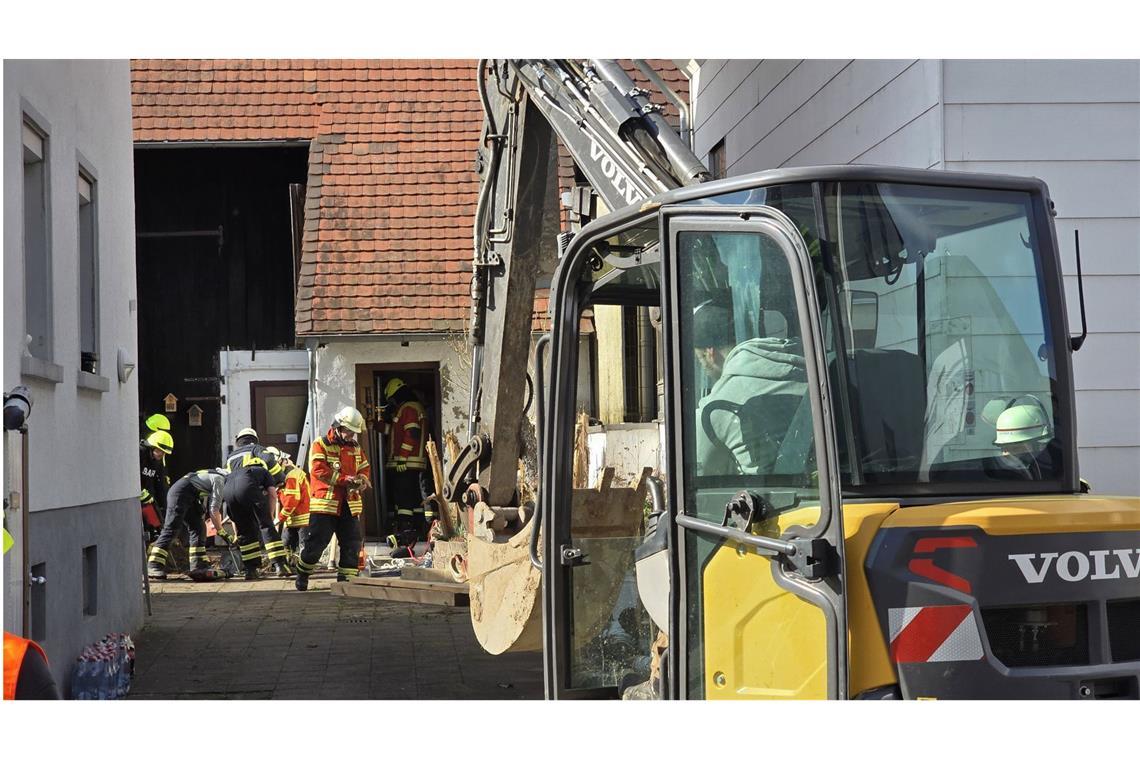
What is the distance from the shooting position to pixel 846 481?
4074mm

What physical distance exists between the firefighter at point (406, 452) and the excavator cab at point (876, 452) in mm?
14859

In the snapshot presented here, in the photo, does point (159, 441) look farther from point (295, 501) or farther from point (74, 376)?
point (74, 376)

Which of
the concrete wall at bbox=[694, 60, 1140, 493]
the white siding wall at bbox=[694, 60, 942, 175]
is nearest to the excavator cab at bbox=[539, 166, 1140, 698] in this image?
the concrete wall at bbox=[694, 60, 1140, 493]

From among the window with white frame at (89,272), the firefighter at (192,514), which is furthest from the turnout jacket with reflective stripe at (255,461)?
the window with white frame at (89,272)

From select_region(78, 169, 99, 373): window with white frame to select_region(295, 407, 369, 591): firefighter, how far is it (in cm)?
472

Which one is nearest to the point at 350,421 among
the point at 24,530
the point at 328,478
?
the point at 328,478

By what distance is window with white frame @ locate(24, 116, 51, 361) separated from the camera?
27.2ft

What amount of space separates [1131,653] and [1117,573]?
0.96 ft

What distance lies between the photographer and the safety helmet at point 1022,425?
438 cm

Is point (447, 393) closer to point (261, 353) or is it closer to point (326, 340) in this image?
point (326, 340)

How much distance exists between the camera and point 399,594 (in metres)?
13.2

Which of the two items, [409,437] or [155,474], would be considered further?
[409,437]

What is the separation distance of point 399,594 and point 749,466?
9.36 metres

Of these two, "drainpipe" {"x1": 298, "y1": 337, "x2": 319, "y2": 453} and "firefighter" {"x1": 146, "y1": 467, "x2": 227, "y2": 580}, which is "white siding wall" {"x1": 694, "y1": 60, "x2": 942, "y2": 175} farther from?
"drainpipe" {"x1": 298, "y1": 337, "x2": 319, "y2": 453}
